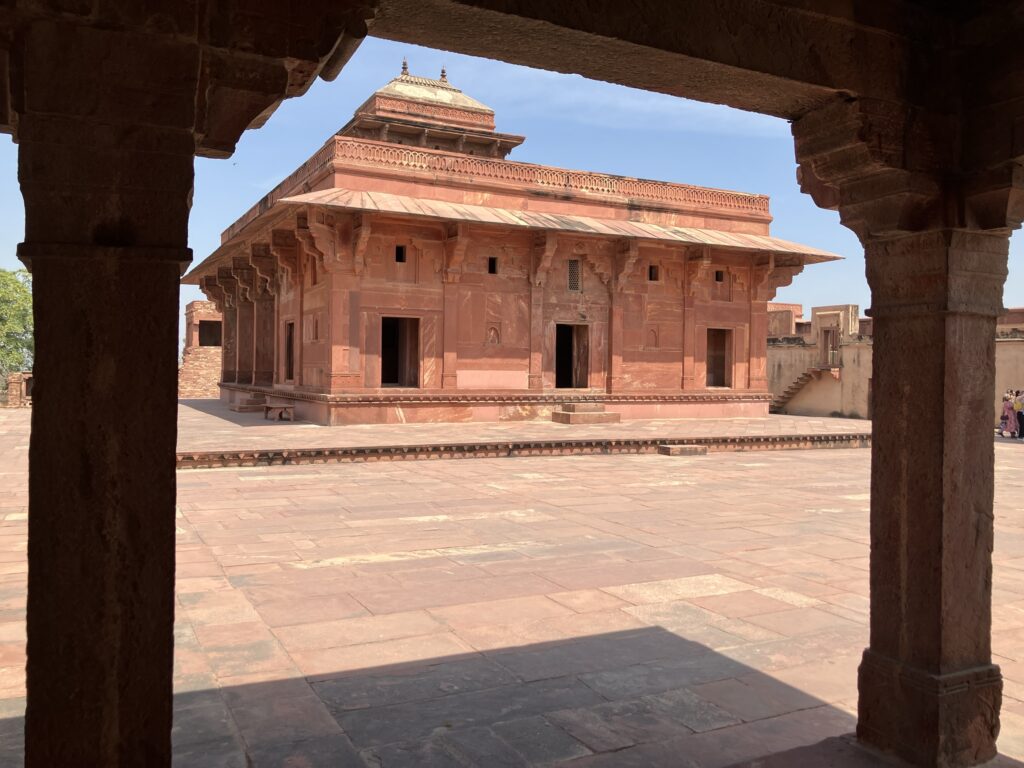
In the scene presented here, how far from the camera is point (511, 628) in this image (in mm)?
4449

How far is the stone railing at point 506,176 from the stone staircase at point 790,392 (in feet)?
29.5

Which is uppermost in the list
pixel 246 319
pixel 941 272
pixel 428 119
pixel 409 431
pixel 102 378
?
pixel 428 119

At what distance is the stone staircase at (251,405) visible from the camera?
21.0 metres

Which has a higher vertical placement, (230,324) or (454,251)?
(454,251)

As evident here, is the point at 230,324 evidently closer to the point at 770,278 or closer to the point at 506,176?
the point at 506,176

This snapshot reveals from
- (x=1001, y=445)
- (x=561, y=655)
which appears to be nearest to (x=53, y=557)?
(x=561, y=655)

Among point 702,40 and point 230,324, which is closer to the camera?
point 702,40

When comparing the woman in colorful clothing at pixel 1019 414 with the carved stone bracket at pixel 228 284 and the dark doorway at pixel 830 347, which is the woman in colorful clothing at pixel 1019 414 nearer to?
the dark doorway at pixel 830 347

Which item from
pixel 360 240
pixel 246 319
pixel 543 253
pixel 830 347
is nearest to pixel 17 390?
pixel 246 319

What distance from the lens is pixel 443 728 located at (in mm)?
3195

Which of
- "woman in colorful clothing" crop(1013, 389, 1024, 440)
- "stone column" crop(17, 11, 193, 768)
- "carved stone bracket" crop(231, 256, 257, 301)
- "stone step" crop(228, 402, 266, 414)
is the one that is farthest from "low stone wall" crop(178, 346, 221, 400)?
"stone column" crop(17, 11, 193, 768)

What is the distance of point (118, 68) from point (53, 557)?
1.11m

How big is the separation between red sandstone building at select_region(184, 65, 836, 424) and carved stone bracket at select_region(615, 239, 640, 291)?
0.04 meters

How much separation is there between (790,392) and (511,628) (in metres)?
26.9
